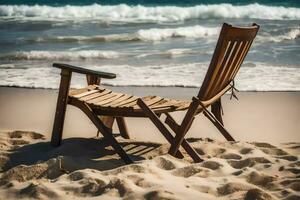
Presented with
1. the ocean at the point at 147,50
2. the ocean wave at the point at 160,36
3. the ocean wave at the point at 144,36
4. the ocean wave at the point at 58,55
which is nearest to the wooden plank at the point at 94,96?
the ocean at the point at 147,50

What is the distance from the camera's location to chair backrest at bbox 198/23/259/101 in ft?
12.3

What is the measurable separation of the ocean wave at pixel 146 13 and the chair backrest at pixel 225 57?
16.3 meters

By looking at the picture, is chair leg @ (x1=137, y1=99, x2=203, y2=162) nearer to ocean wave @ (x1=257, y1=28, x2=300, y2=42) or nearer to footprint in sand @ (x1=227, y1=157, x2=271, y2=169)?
footprint in sand @ (x1=227, y1=157, x2=271, y2=169)

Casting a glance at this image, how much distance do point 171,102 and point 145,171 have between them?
0.89 metres

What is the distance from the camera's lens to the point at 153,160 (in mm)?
3990

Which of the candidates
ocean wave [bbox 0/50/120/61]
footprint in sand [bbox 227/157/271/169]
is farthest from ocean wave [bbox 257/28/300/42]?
footprint in sand [bbox 227/157/271/169]

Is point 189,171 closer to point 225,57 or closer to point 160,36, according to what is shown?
point 225,57

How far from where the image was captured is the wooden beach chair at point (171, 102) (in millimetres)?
3869

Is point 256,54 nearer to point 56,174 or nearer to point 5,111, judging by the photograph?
point 5,111

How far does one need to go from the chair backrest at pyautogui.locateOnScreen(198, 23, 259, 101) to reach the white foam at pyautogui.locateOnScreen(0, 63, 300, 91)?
3263 mm

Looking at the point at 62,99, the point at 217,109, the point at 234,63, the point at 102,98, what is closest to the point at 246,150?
the point at 217,109

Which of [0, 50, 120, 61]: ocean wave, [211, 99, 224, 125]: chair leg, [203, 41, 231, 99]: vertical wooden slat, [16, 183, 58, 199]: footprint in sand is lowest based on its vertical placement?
[0, 50, 120, 61]: ocean wave

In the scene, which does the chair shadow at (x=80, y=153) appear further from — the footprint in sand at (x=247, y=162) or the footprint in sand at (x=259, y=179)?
the footprint in sand at (x=259, y=179)

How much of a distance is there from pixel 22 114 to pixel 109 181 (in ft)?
10.2
